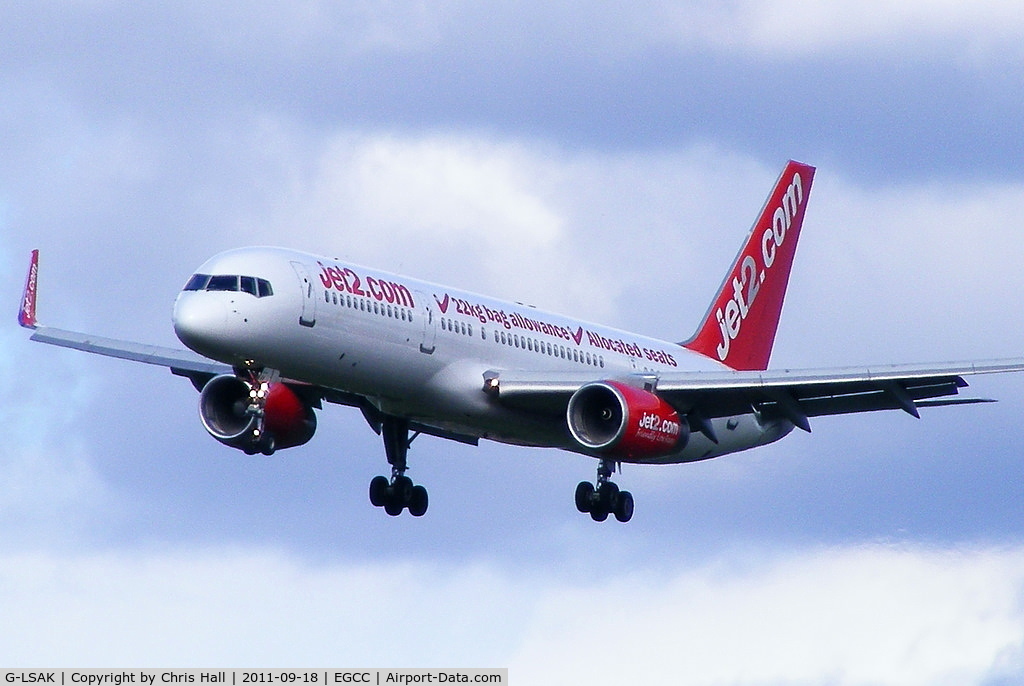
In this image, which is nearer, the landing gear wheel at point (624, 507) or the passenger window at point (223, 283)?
the passenger window at point (223, 283)

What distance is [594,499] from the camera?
51969 millimetres

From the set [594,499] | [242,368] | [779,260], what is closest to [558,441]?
[594,499]

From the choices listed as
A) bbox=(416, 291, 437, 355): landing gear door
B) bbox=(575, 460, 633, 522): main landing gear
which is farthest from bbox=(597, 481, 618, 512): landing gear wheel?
bbox=(416, 291, 437, 355): landing gear door

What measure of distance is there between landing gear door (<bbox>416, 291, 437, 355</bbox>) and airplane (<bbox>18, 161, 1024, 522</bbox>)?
0.05m

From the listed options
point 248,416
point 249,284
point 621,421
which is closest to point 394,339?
point 249,284

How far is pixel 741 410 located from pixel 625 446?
12.7 ft

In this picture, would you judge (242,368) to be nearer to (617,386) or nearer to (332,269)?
(332,269)

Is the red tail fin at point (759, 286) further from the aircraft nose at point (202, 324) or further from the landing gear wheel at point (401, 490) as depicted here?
the aircraft nose at point (202, 324)

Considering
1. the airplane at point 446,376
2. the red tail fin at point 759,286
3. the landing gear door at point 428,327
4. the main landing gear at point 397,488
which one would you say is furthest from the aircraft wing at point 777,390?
the red tail fin at point 759,286

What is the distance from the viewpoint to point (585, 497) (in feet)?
171

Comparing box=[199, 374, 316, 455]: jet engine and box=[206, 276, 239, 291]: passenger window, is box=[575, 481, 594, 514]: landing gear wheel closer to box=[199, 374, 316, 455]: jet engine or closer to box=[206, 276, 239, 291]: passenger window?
box=[199, 374, 316, 455]: jet engine

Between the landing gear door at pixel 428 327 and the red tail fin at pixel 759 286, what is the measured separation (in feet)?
45.8

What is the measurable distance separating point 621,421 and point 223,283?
9676 millimetres

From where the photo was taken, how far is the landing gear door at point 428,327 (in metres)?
46.6
